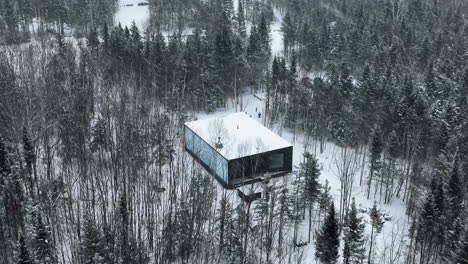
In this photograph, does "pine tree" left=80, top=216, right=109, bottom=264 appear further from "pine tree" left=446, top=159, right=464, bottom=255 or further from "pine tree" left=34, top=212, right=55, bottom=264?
"pine tree" left=446, top=159, right=464, bottom=255

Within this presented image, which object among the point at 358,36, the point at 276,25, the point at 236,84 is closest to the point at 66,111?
the point at 236,84

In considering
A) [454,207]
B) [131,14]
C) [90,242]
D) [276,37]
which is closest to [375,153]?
[454,207]

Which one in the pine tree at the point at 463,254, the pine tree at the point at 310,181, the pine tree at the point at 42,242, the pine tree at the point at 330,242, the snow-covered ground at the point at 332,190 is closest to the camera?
the pine tree at the point at 463,254

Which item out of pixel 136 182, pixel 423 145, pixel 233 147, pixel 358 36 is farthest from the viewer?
pixel 358 36

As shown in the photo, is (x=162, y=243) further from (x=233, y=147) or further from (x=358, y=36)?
(x=358, y=36)

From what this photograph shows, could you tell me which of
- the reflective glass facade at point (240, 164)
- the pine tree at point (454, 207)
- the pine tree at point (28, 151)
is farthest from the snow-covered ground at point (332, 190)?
the pine tree at point (28, 151)

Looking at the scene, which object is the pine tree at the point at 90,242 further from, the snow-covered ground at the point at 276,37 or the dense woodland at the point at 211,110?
the snow-covered ground at the point at 276,37
